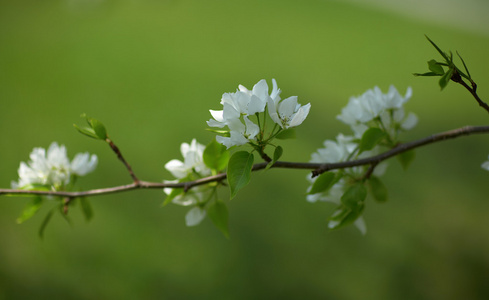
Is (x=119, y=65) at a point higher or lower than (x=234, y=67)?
higher

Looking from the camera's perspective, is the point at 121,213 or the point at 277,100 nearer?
the point at 277,100

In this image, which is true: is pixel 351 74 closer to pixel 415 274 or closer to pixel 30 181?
pixel 415 274

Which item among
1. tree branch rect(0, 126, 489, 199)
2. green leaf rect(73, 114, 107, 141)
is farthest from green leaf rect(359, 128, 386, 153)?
green leaf rect(73, 114, 107, 141)

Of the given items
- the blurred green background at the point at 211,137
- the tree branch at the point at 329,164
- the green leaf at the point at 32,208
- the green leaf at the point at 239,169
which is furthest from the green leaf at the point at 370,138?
the blurred green background at the point at 211,137

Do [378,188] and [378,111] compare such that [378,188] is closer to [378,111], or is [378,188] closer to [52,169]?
[378,111]

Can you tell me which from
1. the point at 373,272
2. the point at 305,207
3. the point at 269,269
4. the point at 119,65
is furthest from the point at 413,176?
the point at 119,65

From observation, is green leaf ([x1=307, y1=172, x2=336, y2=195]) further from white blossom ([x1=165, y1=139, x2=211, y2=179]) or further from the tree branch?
white blossom ([x1=165, y1=139, x2=211, y2=179])

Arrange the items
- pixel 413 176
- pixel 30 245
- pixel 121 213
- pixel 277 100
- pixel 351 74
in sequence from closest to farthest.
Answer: pixel 277 100, pixel 30 245, pixel 121 213, pixel 413 176, pixel 351 74
